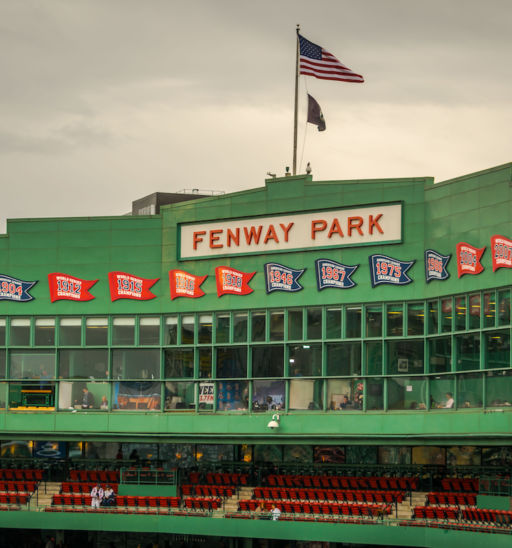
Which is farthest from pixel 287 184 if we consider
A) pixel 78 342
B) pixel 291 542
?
pixel 291 542

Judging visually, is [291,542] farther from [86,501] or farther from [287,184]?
[287,184]

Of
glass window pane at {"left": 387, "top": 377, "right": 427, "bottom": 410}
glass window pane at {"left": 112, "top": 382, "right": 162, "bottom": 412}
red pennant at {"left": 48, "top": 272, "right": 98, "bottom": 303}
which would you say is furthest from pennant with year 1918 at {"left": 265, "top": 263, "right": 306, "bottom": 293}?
red pennant at {"left": 48, "top": 272, "right": 98, "bottom": 303}

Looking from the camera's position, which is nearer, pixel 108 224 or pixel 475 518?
pixel 475 518

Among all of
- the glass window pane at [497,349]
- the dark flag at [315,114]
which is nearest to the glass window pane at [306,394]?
the glass window pane at [497,349]

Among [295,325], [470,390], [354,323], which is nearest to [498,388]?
[470,390]

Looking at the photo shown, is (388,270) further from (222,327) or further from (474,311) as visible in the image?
(222,327)

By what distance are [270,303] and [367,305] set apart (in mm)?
3675

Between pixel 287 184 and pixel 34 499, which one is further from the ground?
pixel 287 184

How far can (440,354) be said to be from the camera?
37.2 metres

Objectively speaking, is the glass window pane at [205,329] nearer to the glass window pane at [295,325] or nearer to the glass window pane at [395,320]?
the glass window pane at [295,325]

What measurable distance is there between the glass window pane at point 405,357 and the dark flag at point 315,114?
348 inches

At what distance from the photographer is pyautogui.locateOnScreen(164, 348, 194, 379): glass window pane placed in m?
41.7

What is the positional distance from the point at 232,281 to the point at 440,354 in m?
8.34

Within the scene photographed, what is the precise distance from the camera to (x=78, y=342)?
141ft
